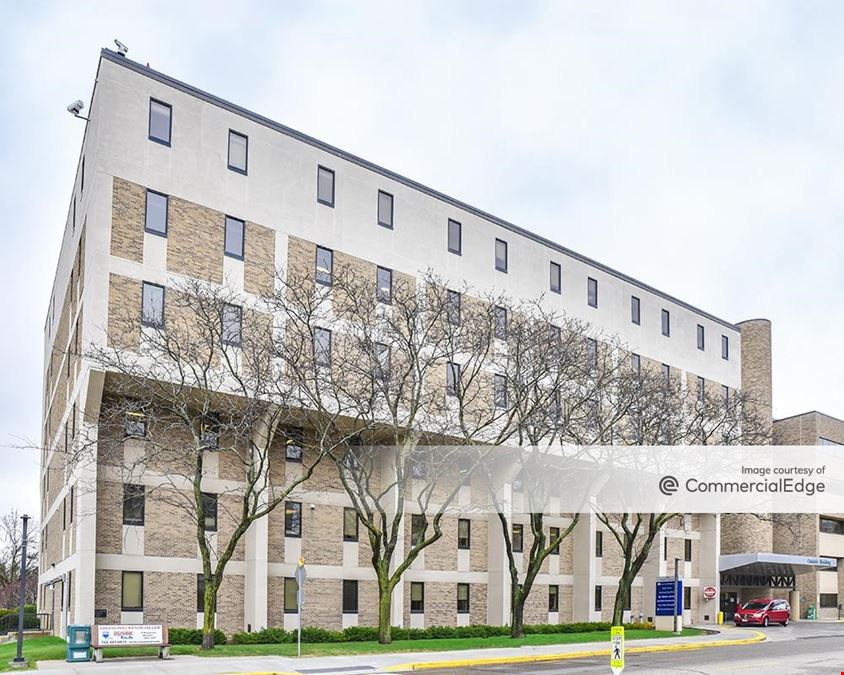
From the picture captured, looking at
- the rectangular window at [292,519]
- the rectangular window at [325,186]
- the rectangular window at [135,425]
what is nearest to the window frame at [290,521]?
the rectangular window at [292,519]

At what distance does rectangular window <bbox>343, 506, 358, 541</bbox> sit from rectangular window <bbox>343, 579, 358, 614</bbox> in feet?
5.72

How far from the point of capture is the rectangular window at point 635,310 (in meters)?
54.9

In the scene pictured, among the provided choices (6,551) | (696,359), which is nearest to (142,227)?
(696,359)

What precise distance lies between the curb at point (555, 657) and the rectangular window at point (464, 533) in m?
11.8

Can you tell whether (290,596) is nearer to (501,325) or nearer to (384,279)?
(384,279)

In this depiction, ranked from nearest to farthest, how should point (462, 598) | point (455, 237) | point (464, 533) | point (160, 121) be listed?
point (160, 121) < point (455, 237) < point (462, 598) < point (464, 533)

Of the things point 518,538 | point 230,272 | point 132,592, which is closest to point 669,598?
point 518,538

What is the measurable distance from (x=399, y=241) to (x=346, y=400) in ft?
31.2

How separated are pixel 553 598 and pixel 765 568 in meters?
20.3

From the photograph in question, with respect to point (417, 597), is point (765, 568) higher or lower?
lower

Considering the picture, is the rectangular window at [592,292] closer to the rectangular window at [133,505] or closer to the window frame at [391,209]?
the window frame at [391,209]

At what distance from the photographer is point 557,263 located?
164 ft

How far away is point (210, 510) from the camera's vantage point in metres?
36.4

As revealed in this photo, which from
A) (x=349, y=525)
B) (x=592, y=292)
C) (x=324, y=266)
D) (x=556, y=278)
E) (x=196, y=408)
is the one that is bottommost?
(x=349, y=525)
